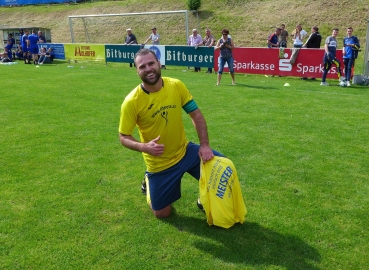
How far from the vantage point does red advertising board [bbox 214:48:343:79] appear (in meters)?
14.1

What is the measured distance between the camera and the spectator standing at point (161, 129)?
3.81 m

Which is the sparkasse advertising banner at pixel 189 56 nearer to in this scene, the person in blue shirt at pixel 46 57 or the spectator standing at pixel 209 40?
the spectator standing at pixel 209 40

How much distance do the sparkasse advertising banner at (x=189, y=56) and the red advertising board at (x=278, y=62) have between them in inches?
15.9

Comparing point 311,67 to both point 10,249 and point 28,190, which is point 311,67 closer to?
point 28,190

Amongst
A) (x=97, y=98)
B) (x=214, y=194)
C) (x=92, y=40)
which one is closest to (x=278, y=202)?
(x=214, y=194)

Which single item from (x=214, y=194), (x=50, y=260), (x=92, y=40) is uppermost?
(x=92, y=40)

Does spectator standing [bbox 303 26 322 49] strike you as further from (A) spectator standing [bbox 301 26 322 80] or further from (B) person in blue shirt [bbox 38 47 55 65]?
(B) person in blue shirt [bbox 38 47 55 65]

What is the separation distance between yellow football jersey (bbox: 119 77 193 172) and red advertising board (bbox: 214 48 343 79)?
37.5 feet

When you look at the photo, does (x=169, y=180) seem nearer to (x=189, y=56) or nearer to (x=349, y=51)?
(x=349, y=51)

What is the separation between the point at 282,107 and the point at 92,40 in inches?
1245

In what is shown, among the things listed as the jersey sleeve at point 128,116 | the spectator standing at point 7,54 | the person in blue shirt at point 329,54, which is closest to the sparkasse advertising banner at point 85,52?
the spectator standing at point 7,54

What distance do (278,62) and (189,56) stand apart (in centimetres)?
457

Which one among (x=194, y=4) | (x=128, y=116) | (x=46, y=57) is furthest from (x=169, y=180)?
(x=194, y=4)

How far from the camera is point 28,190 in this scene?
4.86 meters
